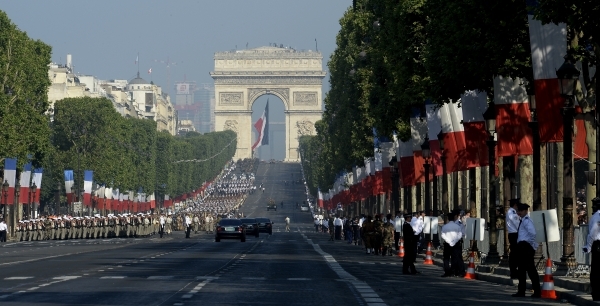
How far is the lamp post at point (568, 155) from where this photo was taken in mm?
27797

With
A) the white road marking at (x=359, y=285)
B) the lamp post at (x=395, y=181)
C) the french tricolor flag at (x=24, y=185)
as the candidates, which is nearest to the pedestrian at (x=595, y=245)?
the white road marking at (x=359, y=285)

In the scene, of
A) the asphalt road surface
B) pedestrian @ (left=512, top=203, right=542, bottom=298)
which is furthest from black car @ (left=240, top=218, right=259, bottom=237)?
pedestrian @ (left=512, top=203, right=542, bottom=298)

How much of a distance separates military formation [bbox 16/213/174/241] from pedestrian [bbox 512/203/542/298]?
67317 mm

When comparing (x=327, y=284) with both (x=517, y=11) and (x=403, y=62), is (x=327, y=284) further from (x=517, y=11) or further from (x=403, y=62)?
(x=403, y=62)

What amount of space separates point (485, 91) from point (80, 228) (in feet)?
190

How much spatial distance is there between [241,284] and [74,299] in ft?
20.5

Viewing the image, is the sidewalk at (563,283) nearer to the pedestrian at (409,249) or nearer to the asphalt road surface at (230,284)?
the asphalt road surface at (230,284)

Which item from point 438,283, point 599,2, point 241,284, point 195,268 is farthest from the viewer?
point 195,268

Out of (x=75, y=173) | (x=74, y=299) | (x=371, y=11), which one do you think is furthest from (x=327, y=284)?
(x=75, y=173)

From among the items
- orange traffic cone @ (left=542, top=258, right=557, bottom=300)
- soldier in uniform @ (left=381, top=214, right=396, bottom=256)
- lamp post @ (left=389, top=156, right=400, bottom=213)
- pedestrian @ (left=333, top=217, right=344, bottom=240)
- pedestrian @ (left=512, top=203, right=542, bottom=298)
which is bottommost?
orange traffic cone @ (left=542, top=258, right=557, bottom=300)

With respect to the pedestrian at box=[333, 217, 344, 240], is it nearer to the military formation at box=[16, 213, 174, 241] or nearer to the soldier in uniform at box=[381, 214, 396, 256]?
the military formation at box=[16, 213, 174, 241]

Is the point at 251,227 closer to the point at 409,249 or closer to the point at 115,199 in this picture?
the point at 115,199

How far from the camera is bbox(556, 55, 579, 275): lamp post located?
91.2ft

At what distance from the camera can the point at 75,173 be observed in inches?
5261
